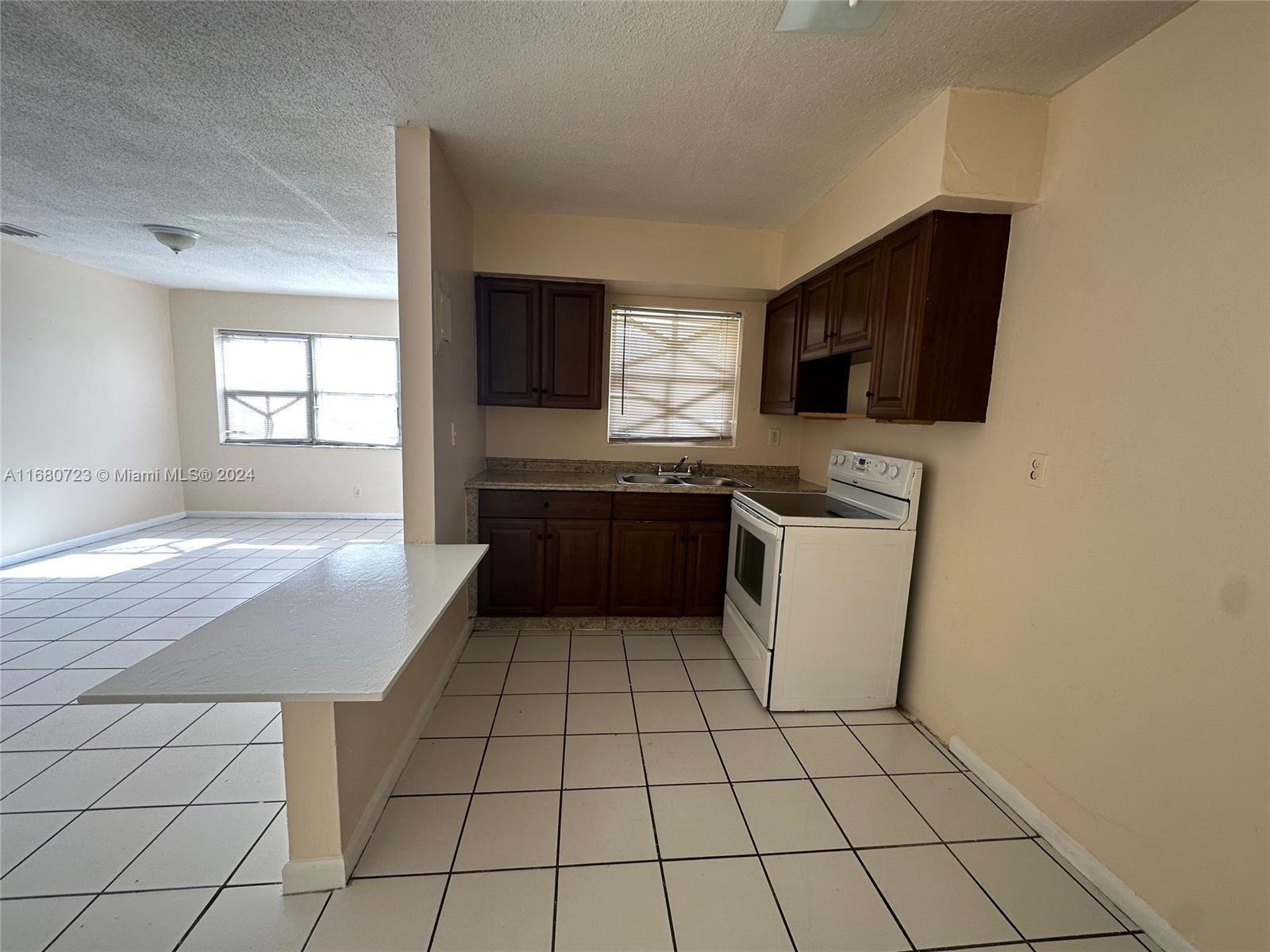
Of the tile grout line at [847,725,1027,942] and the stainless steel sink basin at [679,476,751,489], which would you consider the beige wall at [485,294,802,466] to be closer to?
the stainless steel sink basin at [679,476,751,489]

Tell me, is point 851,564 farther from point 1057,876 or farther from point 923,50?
point 923,50

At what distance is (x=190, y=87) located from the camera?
1.79 metres

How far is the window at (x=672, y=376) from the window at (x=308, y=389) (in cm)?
320

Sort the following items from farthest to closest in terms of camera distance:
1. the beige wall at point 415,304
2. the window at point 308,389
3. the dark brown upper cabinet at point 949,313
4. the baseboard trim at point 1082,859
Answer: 1. the window at point 308,389
2. the beige wall at point 415,304
3. the dark brown upper cabinet at point 949,313
4. the baseboard trim at point 1082,859


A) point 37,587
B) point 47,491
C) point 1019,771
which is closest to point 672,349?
point 1019,771

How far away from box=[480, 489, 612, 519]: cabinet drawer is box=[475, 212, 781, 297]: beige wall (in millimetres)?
1338

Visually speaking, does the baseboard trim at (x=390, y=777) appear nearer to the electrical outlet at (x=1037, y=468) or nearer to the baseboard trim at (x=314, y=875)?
the baseboard trim at (x=314, y=875)

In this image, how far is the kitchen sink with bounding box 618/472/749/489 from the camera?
129 inches

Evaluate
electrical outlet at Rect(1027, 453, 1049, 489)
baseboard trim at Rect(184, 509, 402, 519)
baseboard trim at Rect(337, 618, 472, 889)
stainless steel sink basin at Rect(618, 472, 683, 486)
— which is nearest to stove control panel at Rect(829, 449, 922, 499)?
electrical outlet at Rect(1027, 453, 1049, 489)

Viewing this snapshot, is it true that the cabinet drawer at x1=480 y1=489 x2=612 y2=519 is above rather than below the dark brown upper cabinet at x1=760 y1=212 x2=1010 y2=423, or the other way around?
below

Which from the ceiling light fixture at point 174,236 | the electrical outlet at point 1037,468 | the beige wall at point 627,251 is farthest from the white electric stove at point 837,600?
the ceiling light fixture at point 174,236

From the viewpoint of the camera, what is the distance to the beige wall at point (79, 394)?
373 centimetres

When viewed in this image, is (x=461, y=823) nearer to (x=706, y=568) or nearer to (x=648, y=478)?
(x=706, y=568)

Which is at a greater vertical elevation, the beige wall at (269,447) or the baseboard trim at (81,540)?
the beige wall at (269,447)
